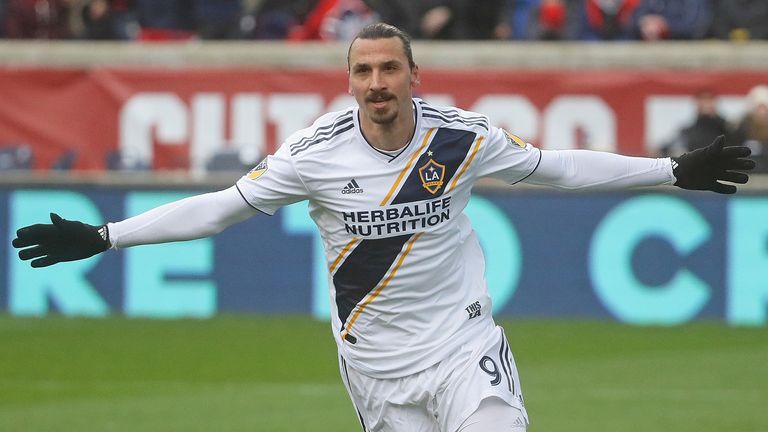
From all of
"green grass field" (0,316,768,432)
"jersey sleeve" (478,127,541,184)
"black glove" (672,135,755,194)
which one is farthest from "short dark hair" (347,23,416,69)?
"green grass field" (0,316,768,432)

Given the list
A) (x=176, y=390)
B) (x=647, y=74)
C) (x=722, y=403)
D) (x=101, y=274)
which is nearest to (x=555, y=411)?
(x=722, y=403)

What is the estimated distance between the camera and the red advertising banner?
18.2 m

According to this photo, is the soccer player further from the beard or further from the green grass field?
the green grass field

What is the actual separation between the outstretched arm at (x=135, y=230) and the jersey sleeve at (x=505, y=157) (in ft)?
3.46

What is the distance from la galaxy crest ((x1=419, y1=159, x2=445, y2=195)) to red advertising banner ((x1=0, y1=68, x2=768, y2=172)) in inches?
454

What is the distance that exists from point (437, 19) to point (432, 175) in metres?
12.4

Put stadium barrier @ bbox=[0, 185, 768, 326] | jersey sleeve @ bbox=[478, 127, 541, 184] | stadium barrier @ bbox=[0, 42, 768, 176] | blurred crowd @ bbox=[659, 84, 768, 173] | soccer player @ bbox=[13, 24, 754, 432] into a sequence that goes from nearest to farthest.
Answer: soccer player @ bbox=[13, 24, 754, 432] → jersey sleeve @ bbox=[478, 127, 541, 184] → stadium barrier @ bbox=[0, 185, 768, 326] → blurred crowd @ bbox=[659, 84, 768, 173] → stadium barrier @ bbox=[0, 42, 768, 176]

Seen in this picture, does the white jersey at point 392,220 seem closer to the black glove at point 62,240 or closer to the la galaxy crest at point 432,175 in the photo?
the la galaxy crest at point 432,175

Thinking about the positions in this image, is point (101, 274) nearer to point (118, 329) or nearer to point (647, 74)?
point (118, 329)

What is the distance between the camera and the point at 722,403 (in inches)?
454

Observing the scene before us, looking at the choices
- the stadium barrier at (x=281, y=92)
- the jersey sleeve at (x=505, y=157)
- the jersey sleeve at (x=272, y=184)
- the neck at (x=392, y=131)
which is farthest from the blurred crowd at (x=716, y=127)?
the jersey sleeve at (x=272, y=184)

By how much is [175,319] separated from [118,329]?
0.67 meters

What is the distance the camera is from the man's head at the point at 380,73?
238 inches

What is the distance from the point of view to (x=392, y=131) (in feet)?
20.3
